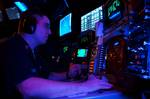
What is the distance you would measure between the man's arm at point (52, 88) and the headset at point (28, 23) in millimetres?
477

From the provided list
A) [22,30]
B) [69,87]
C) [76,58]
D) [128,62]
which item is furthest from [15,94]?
[76,58]

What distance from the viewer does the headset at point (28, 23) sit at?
69.2 inches

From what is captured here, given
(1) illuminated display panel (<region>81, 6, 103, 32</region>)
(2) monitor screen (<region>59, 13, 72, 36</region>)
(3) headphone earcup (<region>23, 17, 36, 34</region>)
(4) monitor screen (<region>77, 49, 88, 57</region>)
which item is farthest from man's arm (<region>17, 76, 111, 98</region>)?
(2) monitor screen (<region>59, 13, 72, 36</region>)

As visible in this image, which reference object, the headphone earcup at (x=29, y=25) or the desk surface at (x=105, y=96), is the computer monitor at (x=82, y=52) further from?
the desk surface at (x=105, y=96)

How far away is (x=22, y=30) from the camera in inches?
70.8

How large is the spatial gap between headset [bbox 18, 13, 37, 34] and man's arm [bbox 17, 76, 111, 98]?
0.48 m

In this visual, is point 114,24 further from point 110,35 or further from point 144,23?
point 144,23

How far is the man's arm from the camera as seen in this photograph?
1.38 m

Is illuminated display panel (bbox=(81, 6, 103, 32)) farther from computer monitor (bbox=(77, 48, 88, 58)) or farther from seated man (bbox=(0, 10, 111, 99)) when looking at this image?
seated man (bbox=(0, 10, 111, 99))

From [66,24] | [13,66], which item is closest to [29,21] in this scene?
[13,66]

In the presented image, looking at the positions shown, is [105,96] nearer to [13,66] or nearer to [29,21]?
[13,66]

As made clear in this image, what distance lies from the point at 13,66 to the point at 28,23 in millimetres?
443

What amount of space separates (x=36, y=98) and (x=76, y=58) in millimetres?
1254

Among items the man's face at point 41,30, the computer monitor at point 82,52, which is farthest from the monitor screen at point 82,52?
the man's face at point 41,30
